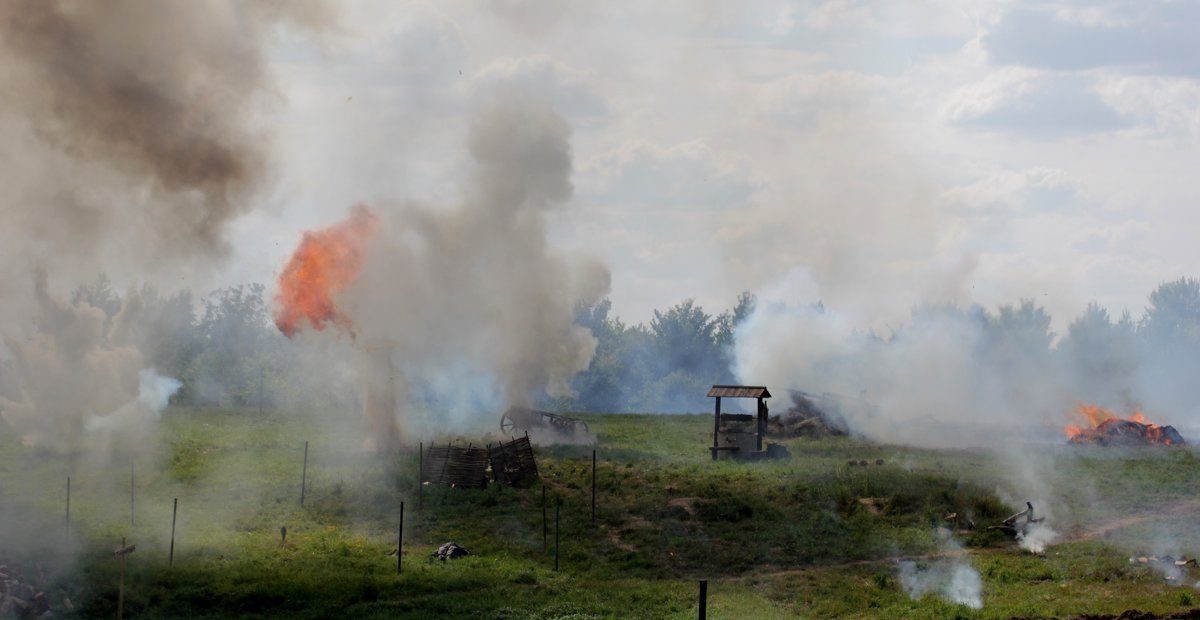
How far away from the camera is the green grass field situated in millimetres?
30359

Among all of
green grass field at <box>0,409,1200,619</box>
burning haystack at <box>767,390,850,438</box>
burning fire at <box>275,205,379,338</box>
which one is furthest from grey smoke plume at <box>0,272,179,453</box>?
burning haystack at <box>767,390,850,438</box>

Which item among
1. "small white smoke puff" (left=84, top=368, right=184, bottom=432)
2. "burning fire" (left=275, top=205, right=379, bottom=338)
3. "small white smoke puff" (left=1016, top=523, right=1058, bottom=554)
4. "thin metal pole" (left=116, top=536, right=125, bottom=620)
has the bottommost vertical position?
"thin metal pole" (left=116, top=536, right=125, bottom=620)

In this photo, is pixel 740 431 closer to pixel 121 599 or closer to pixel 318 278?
pixel 318 278

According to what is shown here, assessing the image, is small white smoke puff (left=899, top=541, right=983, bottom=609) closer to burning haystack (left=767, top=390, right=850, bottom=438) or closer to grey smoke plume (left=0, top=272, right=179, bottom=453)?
grey smoke plume (left=0, top=272, right=179, bottom=453)

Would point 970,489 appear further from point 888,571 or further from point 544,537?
point 544,537

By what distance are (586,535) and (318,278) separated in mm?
22337

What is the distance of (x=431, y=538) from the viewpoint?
38156mm

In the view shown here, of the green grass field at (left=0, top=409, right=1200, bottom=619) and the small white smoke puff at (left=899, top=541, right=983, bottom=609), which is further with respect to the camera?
the small white smoke puff at (left=899, top=541, right=983, bottom=609)

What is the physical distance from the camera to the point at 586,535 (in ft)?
128

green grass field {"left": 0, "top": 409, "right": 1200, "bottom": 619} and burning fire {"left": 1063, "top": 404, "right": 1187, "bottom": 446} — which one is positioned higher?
burning fire {"left": 1063, "top": 404, "right": 1187, "bottom": 446}

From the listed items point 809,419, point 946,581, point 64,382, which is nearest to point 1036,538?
point 946,581

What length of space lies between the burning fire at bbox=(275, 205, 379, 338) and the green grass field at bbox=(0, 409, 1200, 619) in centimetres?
632

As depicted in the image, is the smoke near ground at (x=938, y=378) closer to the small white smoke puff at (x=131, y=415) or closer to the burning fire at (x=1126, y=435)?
the burning fire at (x=1126, y=435)

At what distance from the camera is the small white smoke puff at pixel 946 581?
31.5m
